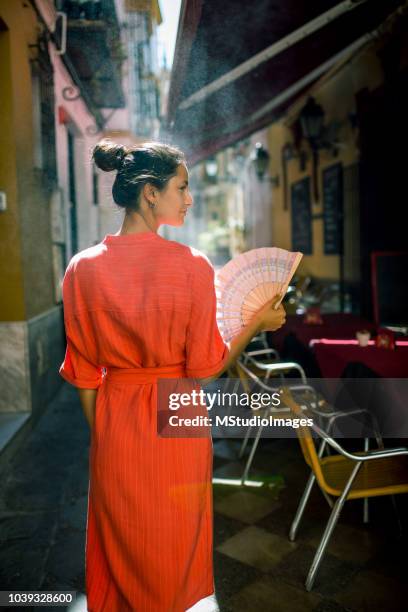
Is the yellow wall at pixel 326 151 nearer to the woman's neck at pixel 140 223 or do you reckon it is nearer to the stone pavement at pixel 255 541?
the stone pavement at pixel 255 541

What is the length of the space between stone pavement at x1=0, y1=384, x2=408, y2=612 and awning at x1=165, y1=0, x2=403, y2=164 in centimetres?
338

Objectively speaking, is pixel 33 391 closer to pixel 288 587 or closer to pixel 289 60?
pixel 288 587

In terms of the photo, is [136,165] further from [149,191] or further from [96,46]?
[96,46]

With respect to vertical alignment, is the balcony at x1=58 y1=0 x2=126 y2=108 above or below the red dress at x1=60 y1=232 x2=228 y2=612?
above

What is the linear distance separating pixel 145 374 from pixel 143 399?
0.25 feet

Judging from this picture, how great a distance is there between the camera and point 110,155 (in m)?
1.63

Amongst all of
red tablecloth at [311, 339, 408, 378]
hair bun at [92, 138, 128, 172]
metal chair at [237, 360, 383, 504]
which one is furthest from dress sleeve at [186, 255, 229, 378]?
red tablecloth at [311, 339, 408, 378]

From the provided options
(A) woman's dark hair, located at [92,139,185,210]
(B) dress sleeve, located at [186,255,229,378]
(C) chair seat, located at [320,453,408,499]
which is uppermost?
(A) woman's dark hair, located at [92,139,185,210]

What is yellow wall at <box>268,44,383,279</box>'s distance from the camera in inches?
275

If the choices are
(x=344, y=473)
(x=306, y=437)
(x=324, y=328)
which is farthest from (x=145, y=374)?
(x=324, y=328)

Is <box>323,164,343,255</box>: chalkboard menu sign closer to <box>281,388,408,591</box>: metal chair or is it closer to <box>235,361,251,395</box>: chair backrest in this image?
<box>235,361,251,395</box>: chair backrest

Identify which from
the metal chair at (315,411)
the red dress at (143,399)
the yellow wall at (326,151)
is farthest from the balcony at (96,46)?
the red dress at (143,399)

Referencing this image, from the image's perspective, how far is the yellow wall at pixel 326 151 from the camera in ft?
22.9

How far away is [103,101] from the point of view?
29.7 feet
